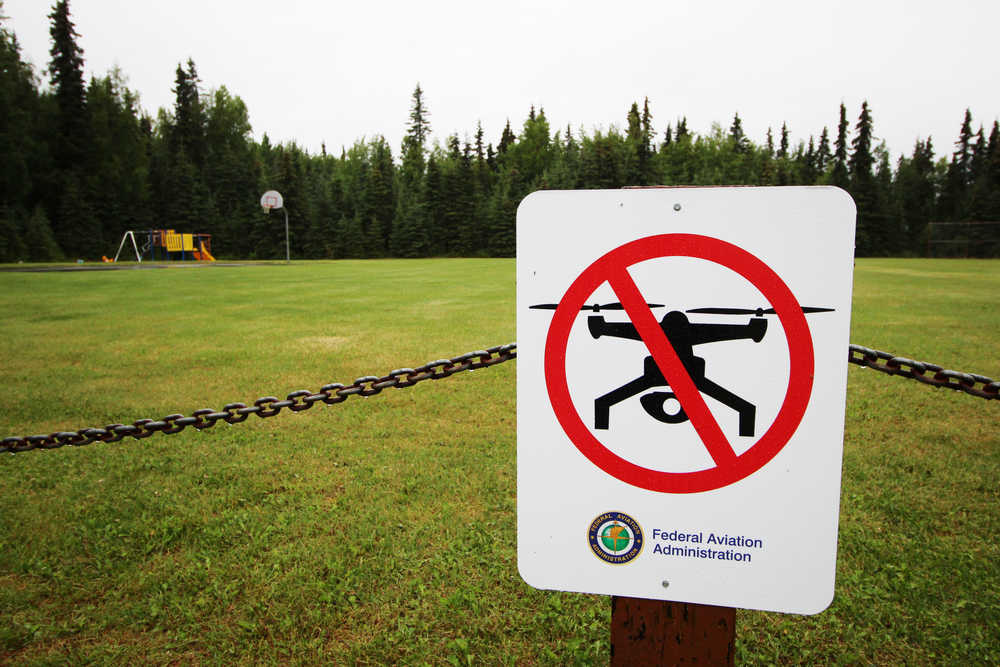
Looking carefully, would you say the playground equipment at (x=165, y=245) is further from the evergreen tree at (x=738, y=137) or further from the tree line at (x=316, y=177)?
the evergreen tree at (x=738, y=137)

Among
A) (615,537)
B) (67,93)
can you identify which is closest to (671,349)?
(615,537)

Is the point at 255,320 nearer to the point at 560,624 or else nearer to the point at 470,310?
the point at 470,310

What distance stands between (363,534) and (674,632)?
2659 millimetres

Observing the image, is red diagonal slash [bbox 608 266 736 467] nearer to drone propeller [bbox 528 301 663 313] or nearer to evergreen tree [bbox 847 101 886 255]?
drone propeller [bbox 528 301 663 313]

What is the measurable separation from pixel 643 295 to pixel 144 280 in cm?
2573

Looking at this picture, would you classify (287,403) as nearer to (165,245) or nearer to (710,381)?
(710,381)

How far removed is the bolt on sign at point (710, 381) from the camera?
111 cm

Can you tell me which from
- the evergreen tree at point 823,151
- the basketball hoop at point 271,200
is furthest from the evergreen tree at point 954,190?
the basketball hoop at point 271,200

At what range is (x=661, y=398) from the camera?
1.14 meters

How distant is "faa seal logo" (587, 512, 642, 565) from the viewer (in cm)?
117

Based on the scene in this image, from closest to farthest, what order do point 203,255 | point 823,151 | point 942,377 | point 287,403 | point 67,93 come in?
point 942,377, point 287,403, point 203,255, point 67,93, point 823,151

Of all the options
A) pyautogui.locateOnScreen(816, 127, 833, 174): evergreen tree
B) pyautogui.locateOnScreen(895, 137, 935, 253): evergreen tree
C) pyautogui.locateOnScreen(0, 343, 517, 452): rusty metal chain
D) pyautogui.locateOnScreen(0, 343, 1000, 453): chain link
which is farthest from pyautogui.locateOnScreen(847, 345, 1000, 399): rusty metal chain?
pyautogui.locateOnScreen(816, 127, 833, 174): evergreen tree

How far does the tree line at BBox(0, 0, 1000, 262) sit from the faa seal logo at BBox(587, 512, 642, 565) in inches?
2239

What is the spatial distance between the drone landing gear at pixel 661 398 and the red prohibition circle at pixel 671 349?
19mm
